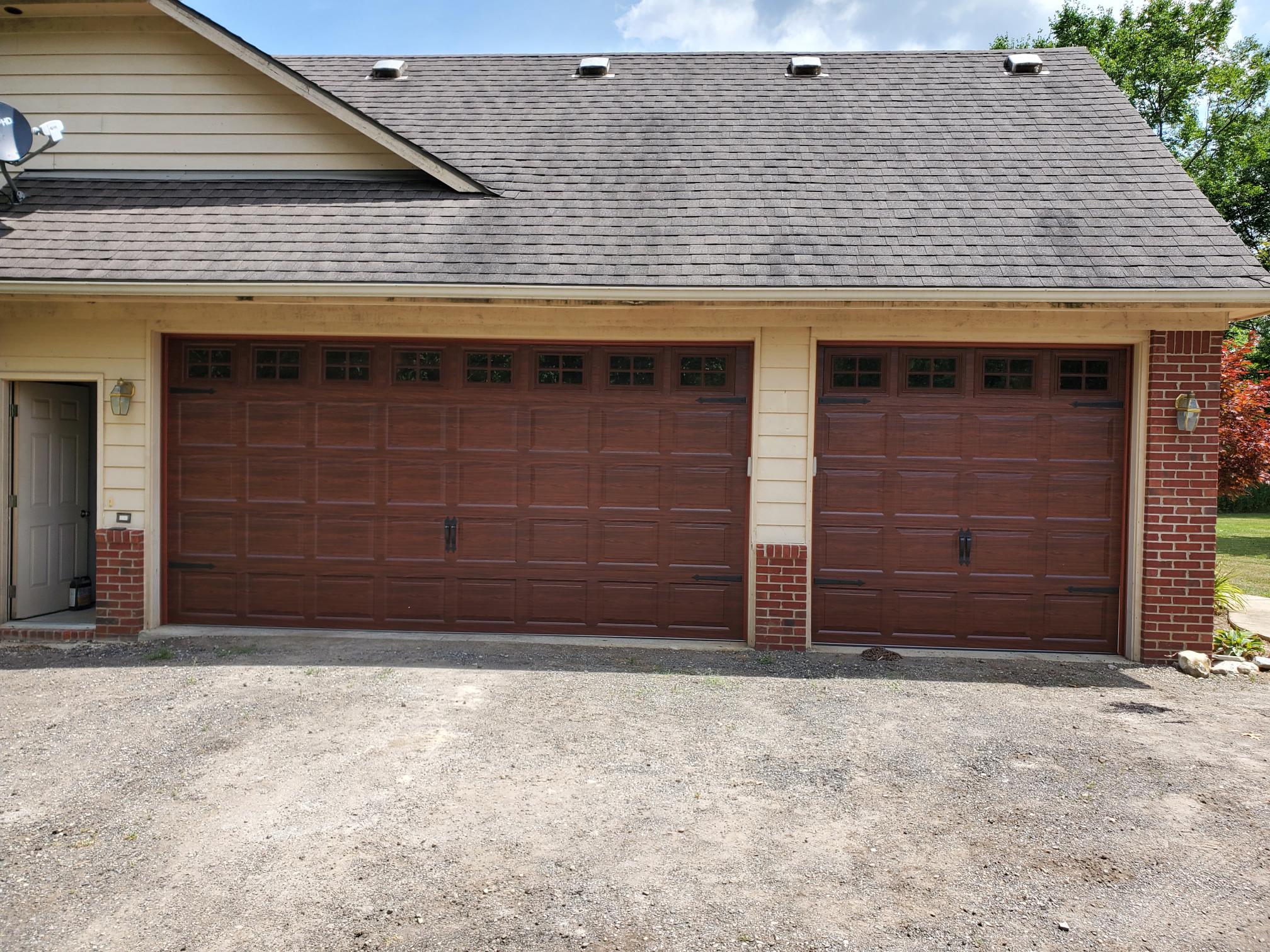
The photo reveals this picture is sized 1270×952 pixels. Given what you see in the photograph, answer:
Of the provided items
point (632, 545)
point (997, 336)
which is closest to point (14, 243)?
point (632, 545)

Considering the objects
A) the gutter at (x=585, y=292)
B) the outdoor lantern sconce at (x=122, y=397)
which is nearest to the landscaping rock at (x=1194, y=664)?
the gutter at (x=585, y=292)

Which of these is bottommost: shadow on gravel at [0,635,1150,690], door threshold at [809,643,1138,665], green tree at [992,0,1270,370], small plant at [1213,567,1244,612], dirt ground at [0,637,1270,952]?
dirt ground at [0,637,1270,952]

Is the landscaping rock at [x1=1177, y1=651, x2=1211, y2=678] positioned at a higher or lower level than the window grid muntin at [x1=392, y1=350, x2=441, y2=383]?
lower

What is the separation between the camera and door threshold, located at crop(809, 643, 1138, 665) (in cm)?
659

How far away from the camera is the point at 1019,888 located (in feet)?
10.5

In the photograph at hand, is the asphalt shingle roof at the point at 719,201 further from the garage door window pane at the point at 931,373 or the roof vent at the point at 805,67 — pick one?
the garage door window pane at the point at 931,373

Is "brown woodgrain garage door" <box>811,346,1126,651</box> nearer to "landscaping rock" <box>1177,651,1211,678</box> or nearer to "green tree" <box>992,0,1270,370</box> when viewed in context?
"landscaping rock" <box>1177,651,1211,678</box>

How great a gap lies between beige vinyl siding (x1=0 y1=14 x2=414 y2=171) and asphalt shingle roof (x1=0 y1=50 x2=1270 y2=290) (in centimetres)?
27

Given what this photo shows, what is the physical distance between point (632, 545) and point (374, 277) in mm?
2860

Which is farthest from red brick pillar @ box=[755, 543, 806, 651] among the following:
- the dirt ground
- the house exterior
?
the dirt ground

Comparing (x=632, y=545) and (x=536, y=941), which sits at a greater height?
(x=632, y=545)

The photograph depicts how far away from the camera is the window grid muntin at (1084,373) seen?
6.64 metres

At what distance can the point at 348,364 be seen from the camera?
6.96 metres

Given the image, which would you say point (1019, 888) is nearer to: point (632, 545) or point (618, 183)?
point (632, 545)
